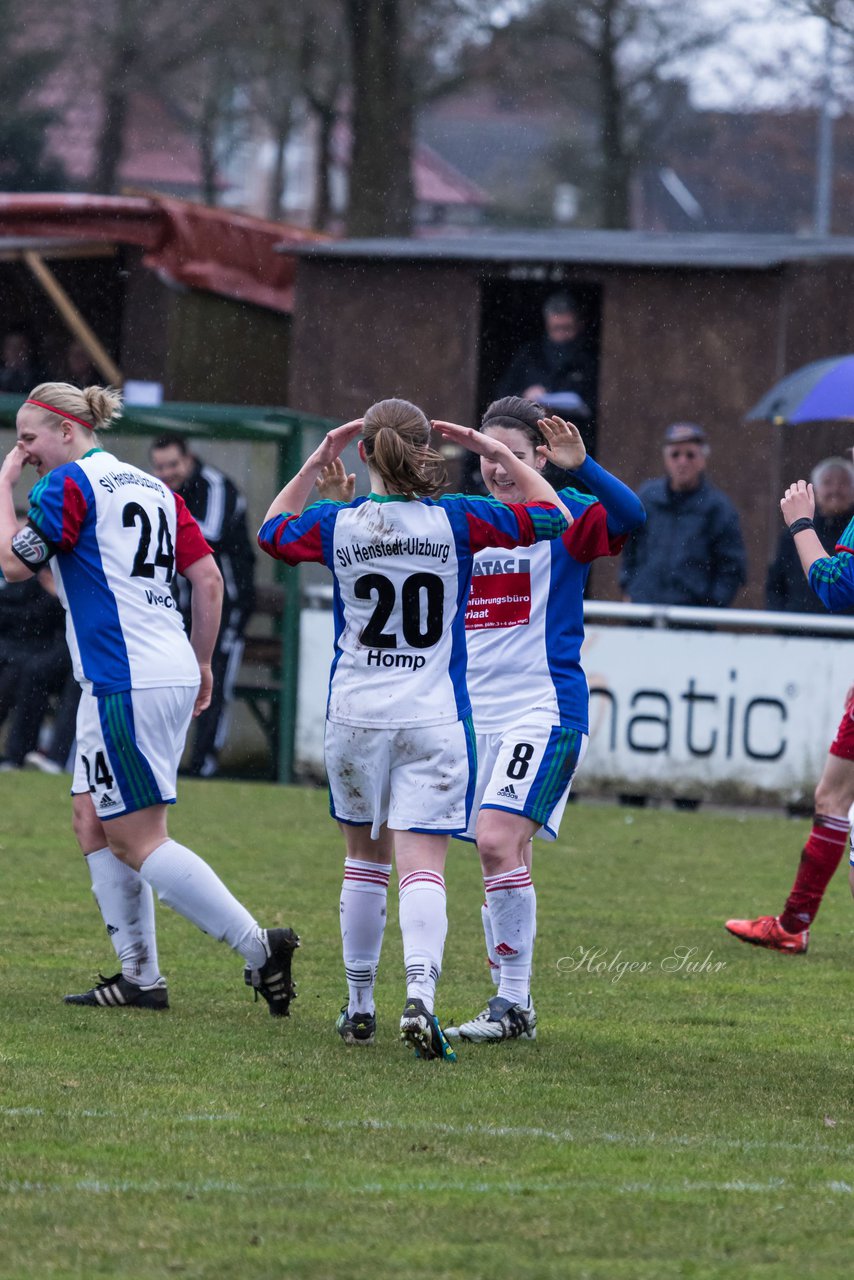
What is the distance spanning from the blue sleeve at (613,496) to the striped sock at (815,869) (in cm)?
247

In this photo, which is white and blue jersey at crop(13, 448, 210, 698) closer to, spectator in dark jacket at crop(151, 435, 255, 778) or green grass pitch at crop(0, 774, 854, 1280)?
green grass pitch at crop(0, 774, 854, 1280)

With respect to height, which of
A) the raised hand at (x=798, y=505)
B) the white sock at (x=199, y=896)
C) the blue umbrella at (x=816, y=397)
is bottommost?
the white sock at (x=199, y=896)

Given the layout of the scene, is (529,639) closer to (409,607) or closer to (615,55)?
(409,607)

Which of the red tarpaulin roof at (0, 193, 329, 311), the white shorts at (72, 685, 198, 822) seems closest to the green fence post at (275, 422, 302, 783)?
the red tarpaulin roof at (0, 193, 329, 311)

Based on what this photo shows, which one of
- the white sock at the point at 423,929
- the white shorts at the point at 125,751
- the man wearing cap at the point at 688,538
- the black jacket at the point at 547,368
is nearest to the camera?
the white sock at the point at 423,929

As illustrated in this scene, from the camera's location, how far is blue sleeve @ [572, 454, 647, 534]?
21.3 feet

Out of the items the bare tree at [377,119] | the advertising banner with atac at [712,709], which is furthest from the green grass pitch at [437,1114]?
the bare tree at [377,119]

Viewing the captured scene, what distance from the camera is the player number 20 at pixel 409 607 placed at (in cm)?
609

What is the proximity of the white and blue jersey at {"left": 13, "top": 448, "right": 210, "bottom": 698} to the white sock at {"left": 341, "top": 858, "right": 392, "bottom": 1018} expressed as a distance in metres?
0.89

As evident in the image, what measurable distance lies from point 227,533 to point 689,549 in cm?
311

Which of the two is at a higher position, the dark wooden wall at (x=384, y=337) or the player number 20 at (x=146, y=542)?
the dark wooden wall at (x=384, y=337)

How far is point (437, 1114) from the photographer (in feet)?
17.4

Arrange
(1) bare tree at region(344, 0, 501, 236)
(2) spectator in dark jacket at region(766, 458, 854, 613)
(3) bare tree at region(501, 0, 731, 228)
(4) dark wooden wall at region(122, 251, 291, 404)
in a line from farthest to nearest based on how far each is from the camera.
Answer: (3) bare tree at region(501, 0, 731, 228) < (1) bare tree at region(344, 0, 501, 236) < (4) dark wooden wall at region(122, 251, 291, 404) < (2) spectator in dark jacket at region(766, 458, 854, 613)

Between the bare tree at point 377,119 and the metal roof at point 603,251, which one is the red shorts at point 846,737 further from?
the bare tree at point 377,119
